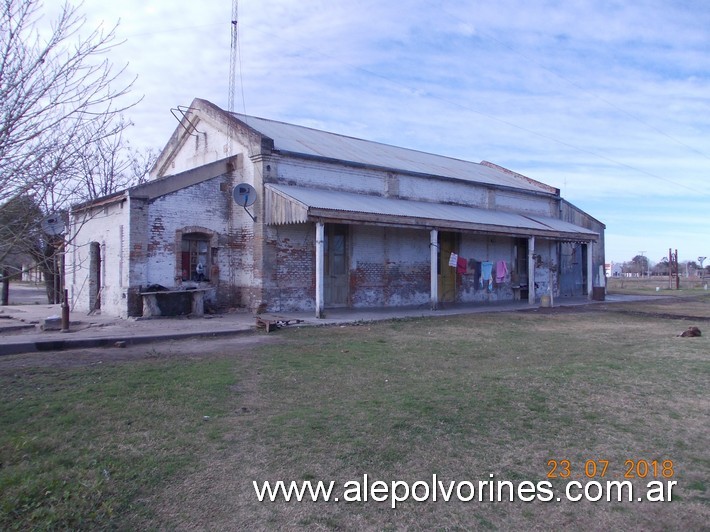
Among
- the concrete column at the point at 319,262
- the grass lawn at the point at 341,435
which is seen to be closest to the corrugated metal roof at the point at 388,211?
the concrete column at the point at 319,262

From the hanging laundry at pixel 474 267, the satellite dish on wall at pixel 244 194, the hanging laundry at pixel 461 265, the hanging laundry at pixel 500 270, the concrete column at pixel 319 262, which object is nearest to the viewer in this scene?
the concrete column at pixel 319 262

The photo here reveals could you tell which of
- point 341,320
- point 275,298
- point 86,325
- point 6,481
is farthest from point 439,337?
point 6,481

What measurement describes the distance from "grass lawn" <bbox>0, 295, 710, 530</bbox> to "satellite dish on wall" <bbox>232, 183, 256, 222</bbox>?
22.3 ft

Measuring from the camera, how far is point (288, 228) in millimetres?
16953

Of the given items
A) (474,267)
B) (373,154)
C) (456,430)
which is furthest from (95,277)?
(456,430)

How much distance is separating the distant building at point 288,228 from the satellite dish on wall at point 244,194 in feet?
0.13

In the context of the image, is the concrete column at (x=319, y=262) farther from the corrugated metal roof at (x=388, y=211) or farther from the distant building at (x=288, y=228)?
the corrugated metal roof at (x=388, y=211)

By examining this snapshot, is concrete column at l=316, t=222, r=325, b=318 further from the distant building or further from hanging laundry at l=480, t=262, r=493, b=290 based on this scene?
hanging laundry at l=480, t=262, r=493, b=290

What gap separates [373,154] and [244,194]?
7202 mm

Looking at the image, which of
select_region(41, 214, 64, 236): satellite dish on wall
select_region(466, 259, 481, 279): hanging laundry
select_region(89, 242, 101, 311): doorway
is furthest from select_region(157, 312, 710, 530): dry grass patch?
select_region(466, 259, 481, 279): hanging laundry

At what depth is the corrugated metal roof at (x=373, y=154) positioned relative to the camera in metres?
18.9

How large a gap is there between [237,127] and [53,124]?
45.7 feet

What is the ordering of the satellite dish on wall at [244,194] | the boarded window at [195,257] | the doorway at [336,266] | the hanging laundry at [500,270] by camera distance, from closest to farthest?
the satellite dish on wall at [244,194] < the boarded window at [195,257] < the doorway at [336,266] < the hanging laundry at [500,270]

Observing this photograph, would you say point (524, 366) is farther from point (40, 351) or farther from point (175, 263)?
point (175, 263)
